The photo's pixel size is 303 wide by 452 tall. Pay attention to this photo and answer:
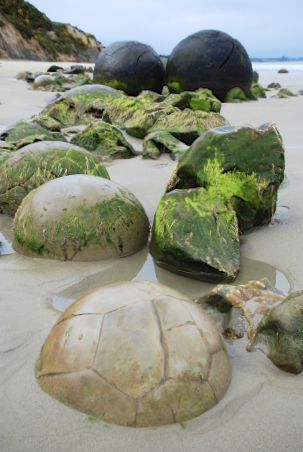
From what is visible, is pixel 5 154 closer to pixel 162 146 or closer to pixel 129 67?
pixel 162 146

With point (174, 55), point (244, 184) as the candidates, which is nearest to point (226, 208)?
point (244, 184)

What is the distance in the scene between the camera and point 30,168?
10.3ft

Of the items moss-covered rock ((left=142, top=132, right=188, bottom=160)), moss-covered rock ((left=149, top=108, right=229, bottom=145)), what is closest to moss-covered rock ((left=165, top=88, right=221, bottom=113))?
moss-covered rock ((left=149, top=108, right=229, bottom=145))

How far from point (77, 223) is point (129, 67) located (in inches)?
300

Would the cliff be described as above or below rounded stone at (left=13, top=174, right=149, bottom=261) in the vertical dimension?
above

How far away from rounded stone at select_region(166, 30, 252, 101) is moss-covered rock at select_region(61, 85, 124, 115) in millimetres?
2117

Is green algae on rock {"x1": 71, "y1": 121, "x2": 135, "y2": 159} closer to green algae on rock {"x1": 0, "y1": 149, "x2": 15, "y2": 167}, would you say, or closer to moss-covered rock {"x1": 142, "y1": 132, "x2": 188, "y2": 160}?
moss-covered rock {"x1": 142, "y1": 132, "x2": 188, "y2": 160}

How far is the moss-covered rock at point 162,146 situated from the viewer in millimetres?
4730

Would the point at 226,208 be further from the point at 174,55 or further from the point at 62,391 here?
the point at 174,55

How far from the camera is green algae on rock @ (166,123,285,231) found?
103 inches

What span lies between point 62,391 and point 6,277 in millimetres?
1110

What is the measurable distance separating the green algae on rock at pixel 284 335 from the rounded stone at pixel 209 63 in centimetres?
805

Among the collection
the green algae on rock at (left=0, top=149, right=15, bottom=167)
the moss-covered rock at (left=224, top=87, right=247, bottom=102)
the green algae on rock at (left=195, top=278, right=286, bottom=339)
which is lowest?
the moss-covered rock at (left=224, top=87, right=247, bottom=102)

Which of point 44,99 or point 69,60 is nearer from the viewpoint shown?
point 44,99
